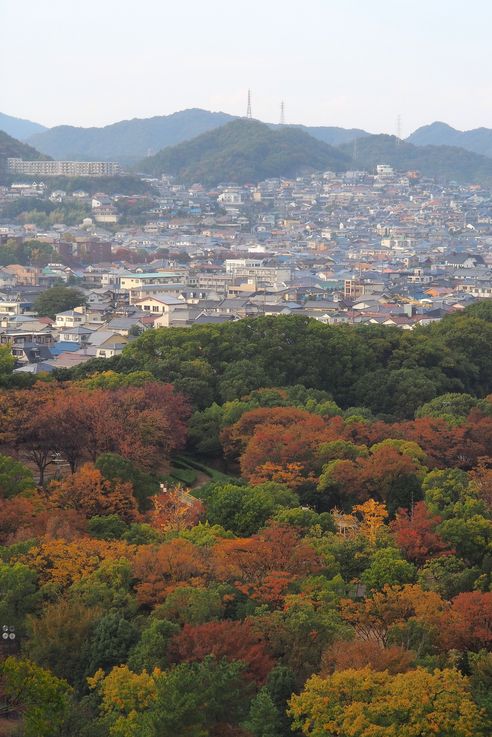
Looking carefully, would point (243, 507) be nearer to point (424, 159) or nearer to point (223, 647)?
point (223, 647)

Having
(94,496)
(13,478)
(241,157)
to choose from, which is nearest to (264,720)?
(94,496)

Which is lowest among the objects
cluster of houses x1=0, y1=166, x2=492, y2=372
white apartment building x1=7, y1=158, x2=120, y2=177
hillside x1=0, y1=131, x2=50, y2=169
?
cluster of houses x1=0, y1=166, x2=492, y2=372

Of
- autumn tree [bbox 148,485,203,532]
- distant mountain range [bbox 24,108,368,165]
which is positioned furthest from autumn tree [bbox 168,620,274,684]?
distant mountain range [bbox 24,108,368,165]

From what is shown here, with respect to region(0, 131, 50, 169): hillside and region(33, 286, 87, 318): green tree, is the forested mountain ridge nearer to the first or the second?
region(33, 286, 87, 318): green tree

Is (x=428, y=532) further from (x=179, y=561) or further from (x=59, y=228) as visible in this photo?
(x=59, y=228)

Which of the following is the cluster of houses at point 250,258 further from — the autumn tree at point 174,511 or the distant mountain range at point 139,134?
the distant mountain range at point 139,134

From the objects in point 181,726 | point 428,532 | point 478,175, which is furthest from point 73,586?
point 478,175

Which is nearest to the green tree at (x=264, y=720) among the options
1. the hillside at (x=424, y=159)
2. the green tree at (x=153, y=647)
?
the green tree at (x=153, y=647)
